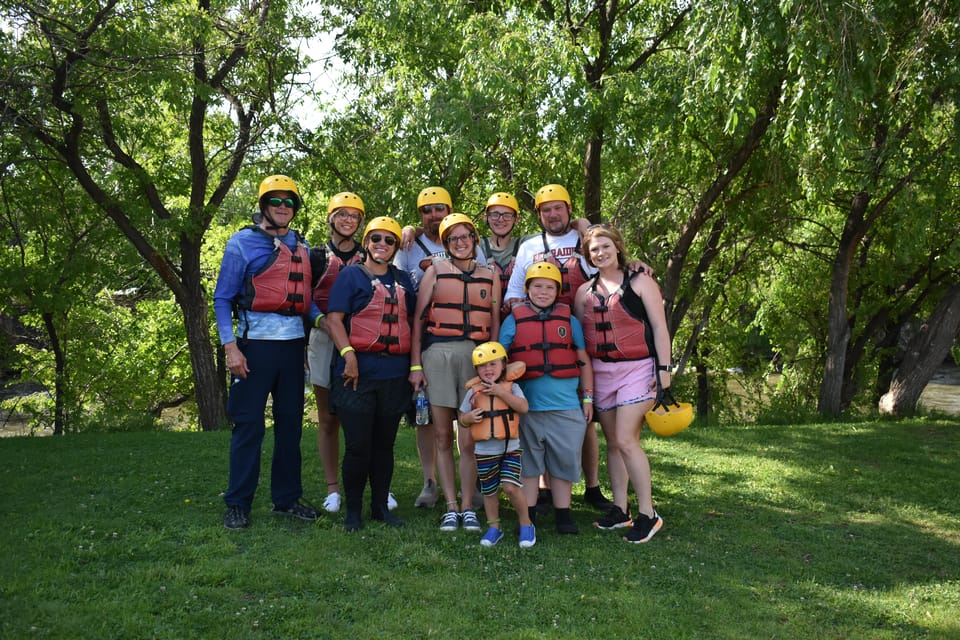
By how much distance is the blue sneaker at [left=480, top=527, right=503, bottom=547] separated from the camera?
548cm

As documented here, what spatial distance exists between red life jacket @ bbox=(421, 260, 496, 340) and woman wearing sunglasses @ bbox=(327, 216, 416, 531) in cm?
23

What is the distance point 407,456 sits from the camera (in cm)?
910

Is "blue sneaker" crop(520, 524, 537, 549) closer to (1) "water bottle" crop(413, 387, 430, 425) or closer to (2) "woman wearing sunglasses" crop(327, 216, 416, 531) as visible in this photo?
(2) "woman wearing sunglasses" crop(327, 216, 416, 531)

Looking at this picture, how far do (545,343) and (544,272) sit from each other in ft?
1.72

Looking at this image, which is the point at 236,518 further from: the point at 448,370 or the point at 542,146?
the point at 542,146

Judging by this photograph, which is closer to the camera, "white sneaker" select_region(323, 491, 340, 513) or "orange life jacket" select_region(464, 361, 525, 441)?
"orange life jacket" select_region(464, 361, 525, 441)

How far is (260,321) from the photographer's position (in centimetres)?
576

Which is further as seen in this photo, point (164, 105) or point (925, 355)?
point (164, 105)

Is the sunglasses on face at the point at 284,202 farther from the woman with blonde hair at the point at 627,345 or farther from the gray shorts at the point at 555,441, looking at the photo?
the gray shorts at the point at 555,441

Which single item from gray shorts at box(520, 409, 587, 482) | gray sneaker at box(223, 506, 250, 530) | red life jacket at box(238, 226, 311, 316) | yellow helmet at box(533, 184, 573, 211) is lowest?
gray sneaker at box(223, 506, 250, 530)

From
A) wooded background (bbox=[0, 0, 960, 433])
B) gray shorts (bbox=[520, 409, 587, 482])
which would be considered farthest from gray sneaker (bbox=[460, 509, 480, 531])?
wooded background (bbox=[0, 0, 960, 433])

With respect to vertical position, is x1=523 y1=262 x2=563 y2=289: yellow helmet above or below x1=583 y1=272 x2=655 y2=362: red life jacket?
above

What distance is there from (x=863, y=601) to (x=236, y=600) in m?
3.66

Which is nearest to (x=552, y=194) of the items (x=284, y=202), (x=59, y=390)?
(x=284, y=202)
